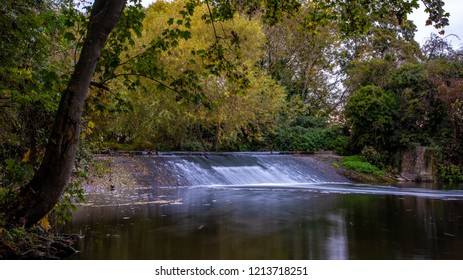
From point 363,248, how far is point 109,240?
3.68 metres

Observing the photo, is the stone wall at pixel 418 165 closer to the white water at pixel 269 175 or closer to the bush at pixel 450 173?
the bush at pixel 450 173

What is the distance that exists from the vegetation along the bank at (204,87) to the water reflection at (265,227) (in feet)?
3.82

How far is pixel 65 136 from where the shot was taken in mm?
4711

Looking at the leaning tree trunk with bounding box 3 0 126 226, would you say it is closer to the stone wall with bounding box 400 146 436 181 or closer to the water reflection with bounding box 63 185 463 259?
the water reflection with bounding box 63 185 463 259

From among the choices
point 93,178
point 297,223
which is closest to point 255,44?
point 93,178

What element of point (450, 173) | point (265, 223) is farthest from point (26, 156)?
point (450, 173)

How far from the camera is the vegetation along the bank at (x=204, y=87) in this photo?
4.98 m

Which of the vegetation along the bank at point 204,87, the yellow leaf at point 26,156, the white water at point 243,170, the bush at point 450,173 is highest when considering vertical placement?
the vegetation along the bank at point 204,87

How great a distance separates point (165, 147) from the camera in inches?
883

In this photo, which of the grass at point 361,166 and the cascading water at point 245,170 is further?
the grass at point 361,166

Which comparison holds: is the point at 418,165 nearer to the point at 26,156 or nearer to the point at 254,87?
the point at 254,87

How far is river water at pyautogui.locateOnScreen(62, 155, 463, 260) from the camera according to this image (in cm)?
588

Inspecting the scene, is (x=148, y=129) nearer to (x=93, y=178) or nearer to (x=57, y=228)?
(x=93, y=178)

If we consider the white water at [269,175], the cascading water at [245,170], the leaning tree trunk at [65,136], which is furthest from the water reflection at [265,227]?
the cascading water at [245,170]
